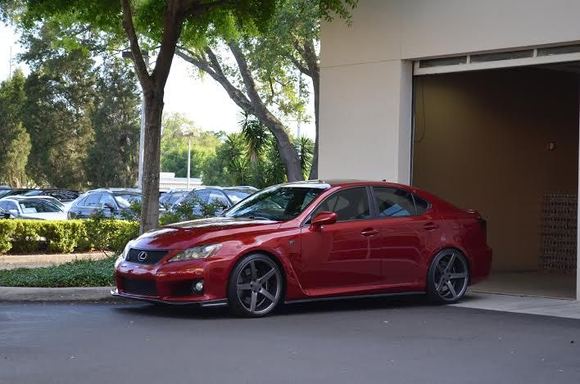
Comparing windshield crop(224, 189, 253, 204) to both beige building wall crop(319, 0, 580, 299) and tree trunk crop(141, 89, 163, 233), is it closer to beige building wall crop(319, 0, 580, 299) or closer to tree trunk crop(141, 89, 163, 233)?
beige building wall crop(319, 0, 580, 299)

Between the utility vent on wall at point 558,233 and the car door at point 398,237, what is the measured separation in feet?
23.2

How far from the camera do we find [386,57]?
1395 centimetres

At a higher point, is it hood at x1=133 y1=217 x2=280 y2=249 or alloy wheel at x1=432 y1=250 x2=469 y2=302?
hood at x1=133 y1=217 x2=280 y2=249

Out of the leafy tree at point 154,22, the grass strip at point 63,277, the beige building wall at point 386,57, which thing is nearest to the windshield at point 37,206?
the leafy tree at point 154,22

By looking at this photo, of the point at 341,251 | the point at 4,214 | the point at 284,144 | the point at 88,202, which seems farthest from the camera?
the point at 284,144

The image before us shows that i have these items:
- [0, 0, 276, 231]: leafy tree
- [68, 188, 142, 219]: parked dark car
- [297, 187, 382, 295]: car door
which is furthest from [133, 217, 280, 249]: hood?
[68, 188, 142, 219]: parked dark car

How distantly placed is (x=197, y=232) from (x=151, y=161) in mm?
3958

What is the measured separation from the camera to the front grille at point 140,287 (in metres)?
9.62

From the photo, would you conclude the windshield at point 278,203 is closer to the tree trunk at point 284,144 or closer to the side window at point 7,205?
the side window at point 7,205

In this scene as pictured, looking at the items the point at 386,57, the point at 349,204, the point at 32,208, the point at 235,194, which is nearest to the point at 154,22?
the point at 386,57

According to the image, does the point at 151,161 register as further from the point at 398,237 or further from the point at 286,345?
the point at 286,345

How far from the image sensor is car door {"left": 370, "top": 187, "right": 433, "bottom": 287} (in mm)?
10664

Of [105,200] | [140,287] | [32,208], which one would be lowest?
[140,287]

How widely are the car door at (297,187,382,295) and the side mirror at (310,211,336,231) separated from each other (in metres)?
0.04
